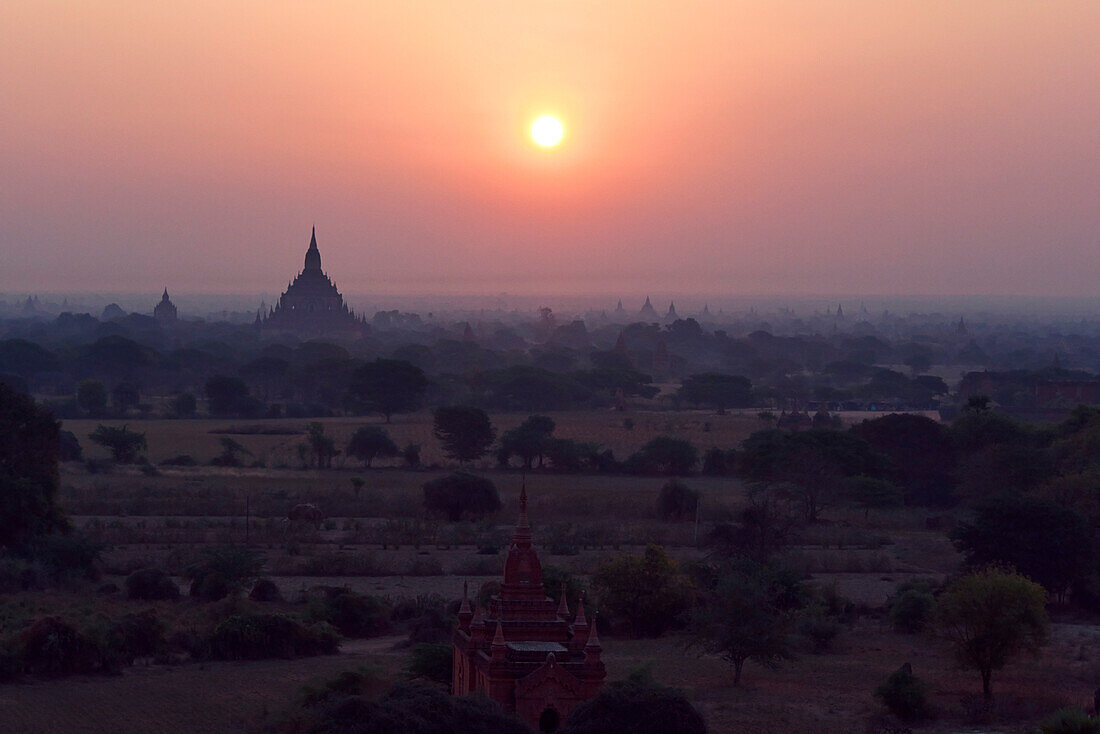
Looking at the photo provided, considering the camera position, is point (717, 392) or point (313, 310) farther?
point (313, 310)

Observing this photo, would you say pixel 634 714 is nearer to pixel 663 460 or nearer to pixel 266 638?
pixel 266 638

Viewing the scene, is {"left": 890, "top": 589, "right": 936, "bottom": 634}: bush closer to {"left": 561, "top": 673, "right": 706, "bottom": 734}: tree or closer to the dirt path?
the dirt path

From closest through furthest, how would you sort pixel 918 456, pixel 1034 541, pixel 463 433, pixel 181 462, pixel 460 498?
pixel 1034 541, pixel 460 498, pixel 918 456, pixel 181 462, pixel 463 433

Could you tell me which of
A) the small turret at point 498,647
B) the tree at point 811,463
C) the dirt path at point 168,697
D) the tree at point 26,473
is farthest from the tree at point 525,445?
the small turret at point 498,647

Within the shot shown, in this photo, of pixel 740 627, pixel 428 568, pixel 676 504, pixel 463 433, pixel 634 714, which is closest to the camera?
pixel 634 714

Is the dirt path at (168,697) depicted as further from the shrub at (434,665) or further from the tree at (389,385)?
the tree at (389,385)

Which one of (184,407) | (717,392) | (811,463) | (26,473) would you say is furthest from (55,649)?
(717,392)

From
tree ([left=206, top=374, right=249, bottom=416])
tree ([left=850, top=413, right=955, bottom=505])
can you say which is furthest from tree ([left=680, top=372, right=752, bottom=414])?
tree ([left=850, top=413, right=955, bottom=505])

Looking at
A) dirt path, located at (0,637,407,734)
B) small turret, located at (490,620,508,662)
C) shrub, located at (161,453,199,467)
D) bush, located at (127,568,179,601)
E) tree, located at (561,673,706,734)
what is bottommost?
shrub, located at (161,453,199,467)
